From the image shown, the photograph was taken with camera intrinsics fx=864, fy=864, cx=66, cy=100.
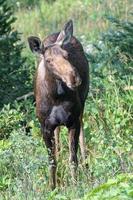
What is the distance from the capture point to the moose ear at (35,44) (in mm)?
9586

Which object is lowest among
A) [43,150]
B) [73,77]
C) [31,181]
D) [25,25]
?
[25,25]

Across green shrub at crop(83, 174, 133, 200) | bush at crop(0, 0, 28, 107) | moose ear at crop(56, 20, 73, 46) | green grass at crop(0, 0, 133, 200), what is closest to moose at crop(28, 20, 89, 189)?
moose ear at crop(56, 20, 73, 46)

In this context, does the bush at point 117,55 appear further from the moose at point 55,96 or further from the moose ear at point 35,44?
the moose ear at point 35,44

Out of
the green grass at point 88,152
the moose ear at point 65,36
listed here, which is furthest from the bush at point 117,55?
the moose ear at point 65,36

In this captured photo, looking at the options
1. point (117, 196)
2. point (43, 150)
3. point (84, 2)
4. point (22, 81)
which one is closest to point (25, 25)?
point (84, 2)

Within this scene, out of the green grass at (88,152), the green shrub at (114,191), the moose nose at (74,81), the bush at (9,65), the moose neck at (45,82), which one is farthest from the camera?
the bush at (9,65)

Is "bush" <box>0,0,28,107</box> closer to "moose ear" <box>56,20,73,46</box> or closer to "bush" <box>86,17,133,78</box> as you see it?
"bush" <box>86,17,133,78</box>

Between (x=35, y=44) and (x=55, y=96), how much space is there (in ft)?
2.17

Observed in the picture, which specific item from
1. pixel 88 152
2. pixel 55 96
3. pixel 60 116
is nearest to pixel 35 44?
pixel 55 96

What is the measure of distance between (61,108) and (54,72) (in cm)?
57

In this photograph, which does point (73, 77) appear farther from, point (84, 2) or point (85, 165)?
point (84, 2)

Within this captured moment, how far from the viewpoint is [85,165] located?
9.71 meters

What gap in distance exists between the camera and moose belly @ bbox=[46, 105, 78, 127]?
32.4 feet

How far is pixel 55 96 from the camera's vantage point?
32.4ft
